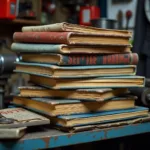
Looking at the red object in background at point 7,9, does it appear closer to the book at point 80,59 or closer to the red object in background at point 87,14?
the red object in background at point 87,14

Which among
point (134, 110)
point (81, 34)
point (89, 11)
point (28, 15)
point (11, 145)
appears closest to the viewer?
point (11, 145)

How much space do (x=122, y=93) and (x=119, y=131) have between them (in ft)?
0.53

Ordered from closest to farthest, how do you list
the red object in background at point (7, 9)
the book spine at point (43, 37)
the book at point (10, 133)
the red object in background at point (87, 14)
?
1. the book at point (10, 133)
2. the book spine at point (43, 37)
3. the red object in background at point (7, 9)
4. the red object in background at point (87, 14)

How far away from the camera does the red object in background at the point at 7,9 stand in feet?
7.18

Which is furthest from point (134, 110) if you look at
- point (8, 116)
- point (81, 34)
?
point (8, 116)

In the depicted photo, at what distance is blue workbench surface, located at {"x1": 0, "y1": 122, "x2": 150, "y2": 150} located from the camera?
998mm

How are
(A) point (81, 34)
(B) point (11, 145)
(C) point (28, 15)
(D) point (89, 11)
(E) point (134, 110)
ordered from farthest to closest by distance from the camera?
(D) point (89, 11) → (C) point (28, 15) → (E) point (134, 110) → (A) point (81, 34) → (B) point (11, 145)

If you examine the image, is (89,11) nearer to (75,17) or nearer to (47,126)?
(75,17)

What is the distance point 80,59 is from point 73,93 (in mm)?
120

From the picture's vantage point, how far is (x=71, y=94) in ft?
3.76

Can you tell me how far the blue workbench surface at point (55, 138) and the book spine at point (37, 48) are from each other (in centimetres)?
27

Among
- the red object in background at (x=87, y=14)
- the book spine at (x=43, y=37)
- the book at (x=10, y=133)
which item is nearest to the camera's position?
the book at (x=10, y=133)

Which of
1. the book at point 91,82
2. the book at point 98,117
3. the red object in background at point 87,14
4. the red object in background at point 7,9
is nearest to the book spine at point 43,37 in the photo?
the book at point 91,82

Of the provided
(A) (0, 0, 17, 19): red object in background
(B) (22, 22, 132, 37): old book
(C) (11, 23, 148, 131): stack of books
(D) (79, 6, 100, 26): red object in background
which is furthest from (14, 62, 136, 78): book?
(D) (79, 6, 100, 26): red object in background
